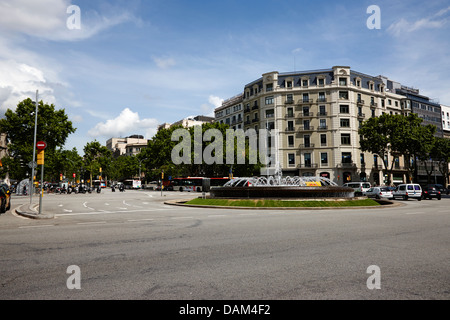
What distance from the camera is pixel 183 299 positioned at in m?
3.64

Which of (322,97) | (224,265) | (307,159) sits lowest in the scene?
(224,265)

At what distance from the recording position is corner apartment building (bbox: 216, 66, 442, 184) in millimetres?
59125

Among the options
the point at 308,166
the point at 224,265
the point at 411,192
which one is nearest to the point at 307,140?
the point at 308,166

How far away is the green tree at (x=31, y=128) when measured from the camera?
43812 millimetres

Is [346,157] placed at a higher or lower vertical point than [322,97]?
lower

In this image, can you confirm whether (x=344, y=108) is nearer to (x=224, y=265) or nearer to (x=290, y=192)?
(x=290, y=192)

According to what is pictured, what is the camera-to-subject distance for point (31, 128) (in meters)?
45.0

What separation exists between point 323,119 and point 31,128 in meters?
51.5

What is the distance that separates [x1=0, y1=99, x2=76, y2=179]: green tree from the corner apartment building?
38.2 m

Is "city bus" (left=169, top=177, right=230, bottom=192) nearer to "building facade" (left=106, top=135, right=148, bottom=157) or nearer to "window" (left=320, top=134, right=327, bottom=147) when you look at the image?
"window" (left=320, top=134, right=327, bottom=147)

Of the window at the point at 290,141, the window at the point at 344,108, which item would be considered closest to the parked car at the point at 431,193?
the window at the point at 344,108

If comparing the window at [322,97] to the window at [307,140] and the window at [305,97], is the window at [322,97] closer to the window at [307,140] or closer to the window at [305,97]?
the window at [305,97]

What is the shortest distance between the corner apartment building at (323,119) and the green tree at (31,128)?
38.2 meters
